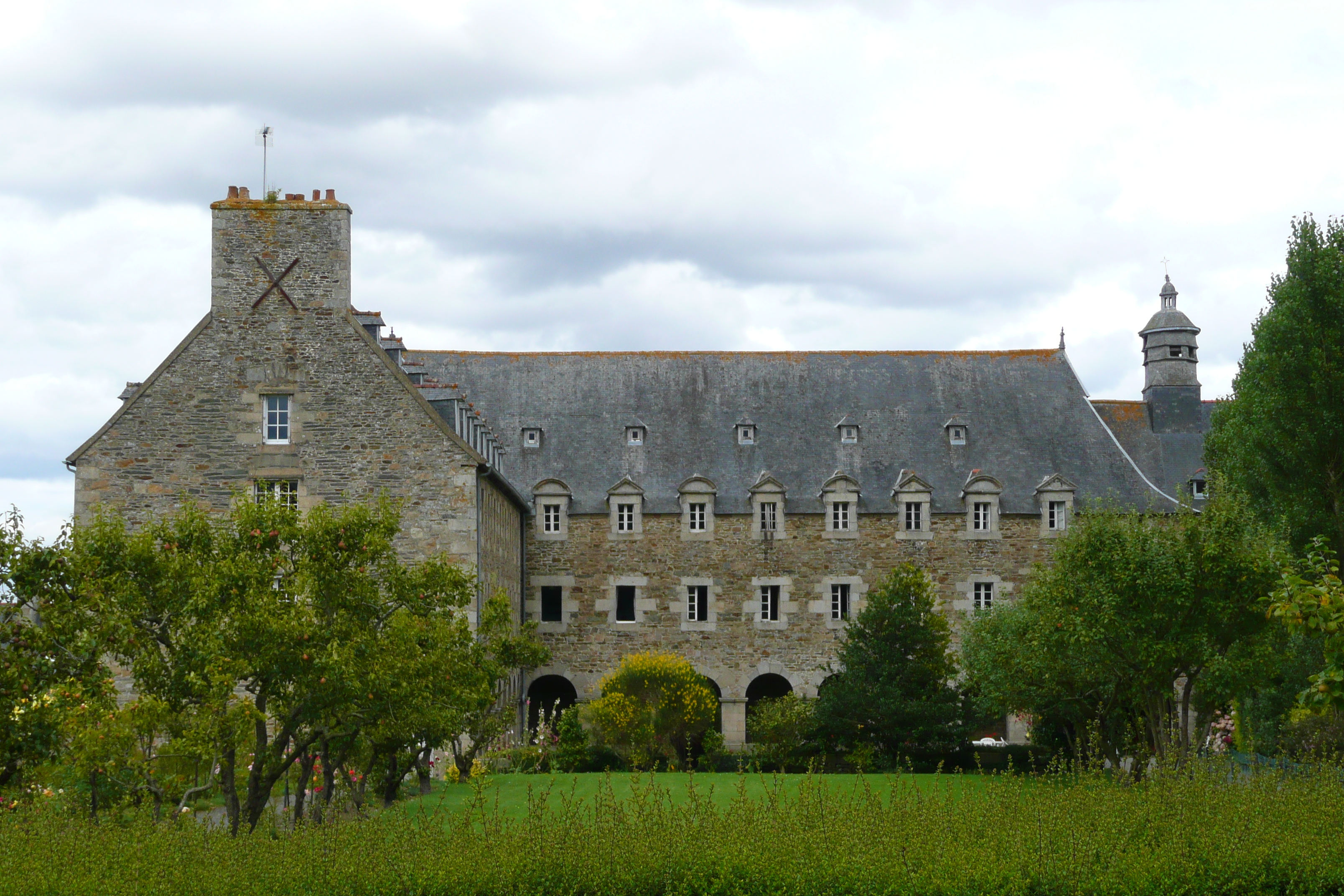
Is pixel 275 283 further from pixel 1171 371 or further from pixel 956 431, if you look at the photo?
pixel 1171 371

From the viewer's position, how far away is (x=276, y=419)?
25.5 m

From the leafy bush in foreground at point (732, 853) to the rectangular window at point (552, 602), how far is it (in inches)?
784

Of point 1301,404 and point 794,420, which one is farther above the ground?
point 794,420

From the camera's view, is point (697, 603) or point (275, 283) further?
point (697, 603)

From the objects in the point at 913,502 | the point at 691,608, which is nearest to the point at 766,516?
the point at 691,608

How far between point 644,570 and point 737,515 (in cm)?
258

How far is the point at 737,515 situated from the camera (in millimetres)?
32531

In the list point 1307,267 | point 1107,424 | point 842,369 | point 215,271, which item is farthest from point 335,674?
point 1107,424

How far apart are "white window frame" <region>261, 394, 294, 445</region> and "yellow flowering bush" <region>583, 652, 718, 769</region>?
8291 millimetres

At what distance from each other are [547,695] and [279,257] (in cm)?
1314

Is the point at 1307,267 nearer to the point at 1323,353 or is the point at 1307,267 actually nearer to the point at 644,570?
the point at 1323,353

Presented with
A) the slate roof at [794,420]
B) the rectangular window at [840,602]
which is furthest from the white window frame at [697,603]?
the rectangular window at [840,602]

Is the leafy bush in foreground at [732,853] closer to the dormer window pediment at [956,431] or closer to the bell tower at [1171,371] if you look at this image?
the dormer window pediment at [956,431]

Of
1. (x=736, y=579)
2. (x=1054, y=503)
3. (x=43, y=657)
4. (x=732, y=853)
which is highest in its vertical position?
(x=1054, y=503)
